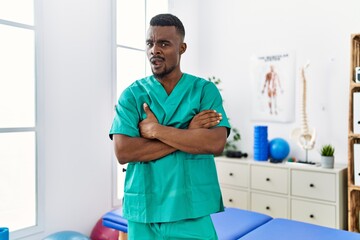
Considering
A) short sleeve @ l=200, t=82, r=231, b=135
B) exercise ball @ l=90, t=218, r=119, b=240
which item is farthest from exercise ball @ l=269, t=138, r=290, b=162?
short sleeve @ l=200, t=82, r=231, b=135

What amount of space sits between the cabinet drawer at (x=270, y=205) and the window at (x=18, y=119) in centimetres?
181

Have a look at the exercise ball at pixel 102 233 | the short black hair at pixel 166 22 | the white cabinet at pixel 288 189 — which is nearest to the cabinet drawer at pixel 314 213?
the white cabinet at pixel 288 189

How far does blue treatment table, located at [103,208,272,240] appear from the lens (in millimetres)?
1852

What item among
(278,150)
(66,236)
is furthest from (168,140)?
(278,150)

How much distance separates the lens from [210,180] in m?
1.20

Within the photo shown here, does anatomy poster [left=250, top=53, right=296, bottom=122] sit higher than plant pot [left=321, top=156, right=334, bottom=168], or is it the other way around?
anatomy poster [left=250, top=53, right=296, bottom=122]

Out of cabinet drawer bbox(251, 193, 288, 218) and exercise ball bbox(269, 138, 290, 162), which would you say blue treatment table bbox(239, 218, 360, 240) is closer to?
cabinet drawer bbox(251, 193, 288, 218)

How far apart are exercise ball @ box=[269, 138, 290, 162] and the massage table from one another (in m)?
0.98

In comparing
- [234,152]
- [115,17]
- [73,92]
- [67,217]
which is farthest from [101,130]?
[234,152]

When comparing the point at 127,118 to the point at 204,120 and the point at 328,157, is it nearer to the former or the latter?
the point at 204,120

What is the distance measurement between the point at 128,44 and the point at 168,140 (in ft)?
7.22

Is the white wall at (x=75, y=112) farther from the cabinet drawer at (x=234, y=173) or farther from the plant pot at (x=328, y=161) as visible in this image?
the plant pot at (x=328, y=161)

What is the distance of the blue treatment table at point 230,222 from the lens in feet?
6.07

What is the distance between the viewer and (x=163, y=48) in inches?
46.8
